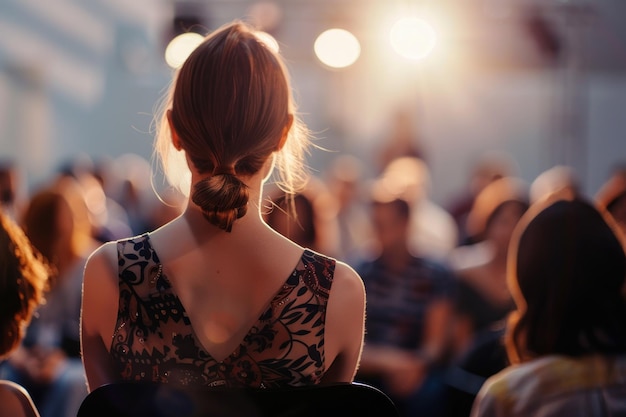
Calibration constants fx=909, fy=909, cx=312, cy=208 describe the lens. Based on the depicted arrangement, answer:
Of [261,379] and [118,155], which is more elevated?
[261,379]

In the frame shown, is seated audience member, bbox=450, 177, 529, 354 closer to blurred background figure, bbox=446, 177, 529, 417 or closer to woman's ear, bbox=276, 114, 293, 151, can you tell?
blurred background figure, bbox=446, 177, 529, 417

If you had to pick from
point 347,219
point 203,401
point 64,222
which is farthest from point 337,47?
point 203,401

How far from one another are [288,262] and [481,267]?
3.16m

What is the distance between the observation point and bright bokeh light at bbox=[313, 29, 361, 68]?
891cm

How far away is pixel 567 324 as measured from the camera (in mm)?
2021

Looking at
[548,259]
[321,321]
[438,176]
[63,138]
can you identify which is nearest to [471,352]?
[548,259]

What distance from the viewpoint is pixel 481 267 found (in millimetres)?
4539

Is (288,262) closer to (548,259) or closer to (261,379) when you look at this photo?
(261,379)

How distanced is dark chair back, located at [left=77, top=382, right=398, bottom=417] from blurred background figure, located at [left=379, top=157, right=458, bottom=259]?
335 cm

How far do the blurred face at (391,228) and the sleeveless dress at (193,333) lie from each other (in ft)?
10.2

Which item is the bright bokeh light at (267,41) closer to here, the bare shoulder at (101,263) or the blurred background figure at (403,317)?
the bare shoulder at (101,263)

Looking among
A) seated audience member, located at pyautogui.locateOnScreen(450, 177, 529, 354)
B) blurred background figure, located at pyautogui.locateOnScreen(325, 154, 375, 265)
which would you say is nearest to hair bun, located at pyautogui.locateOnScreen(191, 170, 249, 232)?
seated audience member, located at pyautogui.locateOnScreen(450, 177, 529, 354)

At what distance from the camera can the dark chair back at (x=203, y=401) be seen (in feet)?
4.50

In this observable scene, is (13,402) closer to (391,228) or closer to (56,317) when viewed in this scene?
(56,317)
